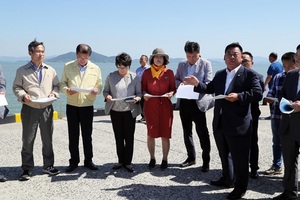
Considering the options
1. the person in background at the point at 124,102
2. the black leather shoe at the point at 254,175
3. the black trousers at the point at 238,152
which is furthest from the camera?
the person in background at the point at 124,102

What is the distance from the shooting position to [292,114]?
3.85m

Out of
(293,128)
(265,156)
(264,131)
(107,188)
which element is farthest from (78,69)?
(264,131)

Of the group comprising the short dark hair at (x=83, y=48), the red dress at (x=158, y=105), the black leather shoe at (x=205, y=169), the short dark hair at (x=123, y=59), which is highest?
the short dark hair at (x=83, y=48)

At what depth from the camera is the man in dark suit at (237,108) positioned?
4027mm

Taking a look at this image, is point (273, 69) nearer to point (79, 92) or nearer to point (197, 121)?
point (197, 121)

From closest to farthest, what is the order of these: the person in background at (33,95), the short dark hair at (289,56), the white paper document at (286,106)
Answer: the white paper document at (286,106), the short dark hair at (289,56), the person in background at (33,95)

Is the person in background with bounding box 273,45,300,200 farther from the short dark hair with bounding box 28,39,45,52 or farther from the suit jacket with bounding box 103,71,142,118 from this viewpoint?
the short dark hair with bounding box 28,39,45,52

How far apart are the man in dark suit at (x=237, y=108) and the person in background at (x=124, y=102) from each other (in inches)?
56.3

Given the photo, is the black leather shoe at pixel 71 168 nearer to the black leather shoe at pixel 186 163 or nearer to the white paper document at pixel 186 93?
the black leather shoe at pixel 186 163

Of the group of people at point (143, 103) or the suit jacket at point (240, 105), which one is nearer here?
the suit jacket at point (240, 105)

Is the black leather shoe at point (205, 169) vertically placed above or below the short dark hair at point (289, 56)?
below

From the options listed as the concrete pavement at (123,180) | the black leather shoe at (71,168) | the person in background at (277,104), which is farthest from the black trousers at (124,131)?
the person in background at (277,104)

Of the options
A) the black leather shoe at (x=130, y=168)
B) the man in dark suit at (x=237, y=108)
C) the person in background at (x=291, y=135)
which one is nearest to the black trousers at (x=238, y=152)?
the man in dark suit at (x=237, y=108)

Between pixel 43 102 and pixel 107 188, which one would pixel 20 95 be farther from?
pixel 107 188
